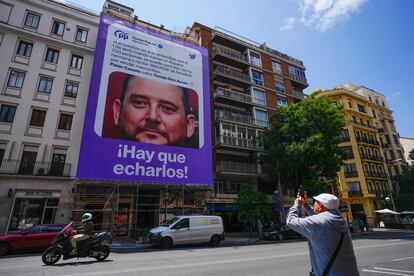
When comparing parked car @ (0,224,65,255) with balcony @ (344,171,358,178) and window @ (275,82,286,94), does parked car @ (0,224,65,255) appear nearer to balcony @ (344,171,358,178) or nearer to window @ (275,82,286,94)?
window @ (275,82,286,94)

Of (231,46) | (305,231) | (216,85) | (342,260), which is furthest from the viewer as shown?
(231,46)

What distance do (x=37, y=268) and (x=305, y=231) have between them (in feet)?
26.6

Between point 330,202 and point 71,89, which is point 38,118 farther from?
point 330,202

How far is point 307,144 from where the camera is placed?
75.6 feet

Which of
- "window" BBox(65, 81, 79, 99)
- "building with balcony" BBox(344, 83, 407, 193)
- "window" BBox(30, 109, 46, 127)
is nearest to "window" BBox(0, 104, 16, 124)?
"window" BBox(30, 109, 46, 127)

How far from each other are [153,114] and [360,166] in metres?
35.9

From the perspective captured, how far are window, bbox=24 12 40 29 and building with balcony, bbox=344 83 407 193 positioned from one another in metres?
55.2

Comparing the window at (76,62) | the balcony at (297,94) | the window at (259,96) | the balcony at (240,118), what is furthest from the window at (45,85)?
the balcony at (297,94)

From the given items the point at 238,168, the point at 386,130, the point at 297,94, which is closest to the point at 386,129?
the point at 386,130

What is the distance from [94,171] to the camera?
1758 centimetres

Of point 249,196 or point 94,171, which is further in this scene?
point 249,196

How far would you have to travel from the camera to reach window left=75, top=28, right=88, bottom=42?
77.1 ft

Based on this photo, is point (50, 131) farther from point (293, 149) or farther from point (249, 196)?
point (293, 149)

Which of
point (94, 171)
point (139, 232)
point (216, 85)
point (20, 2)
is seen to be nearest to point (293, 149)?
point (216, 85)
